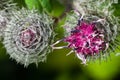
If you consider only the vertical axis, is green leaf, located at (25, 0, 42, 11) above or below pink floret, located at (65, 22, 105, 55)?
above

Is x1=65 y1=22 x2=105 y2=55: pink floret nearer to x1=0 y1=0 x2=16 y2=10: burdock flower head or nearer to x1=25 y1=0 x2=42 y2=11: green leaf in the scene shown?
x1=25 y1=0 x2=42 y2=11: green leaf

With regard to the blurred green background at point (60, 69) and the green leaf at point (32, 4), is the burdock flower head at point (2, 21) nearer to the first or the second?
the green leaf at point (32, 4)

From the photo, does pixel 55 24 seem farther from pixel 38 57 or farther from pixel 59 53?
pixel 59 53

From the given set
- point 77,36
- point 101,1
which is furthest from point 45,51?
point 101,1

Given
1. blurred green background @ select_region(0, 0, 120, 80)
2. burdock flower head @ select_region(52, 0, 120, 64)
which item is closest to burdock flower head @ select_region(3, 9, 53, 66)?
burdock flower head @ select_region(52, 0, 120, 64)

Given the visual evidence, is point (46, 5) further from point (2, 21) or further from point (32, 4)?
point (2, 21)
